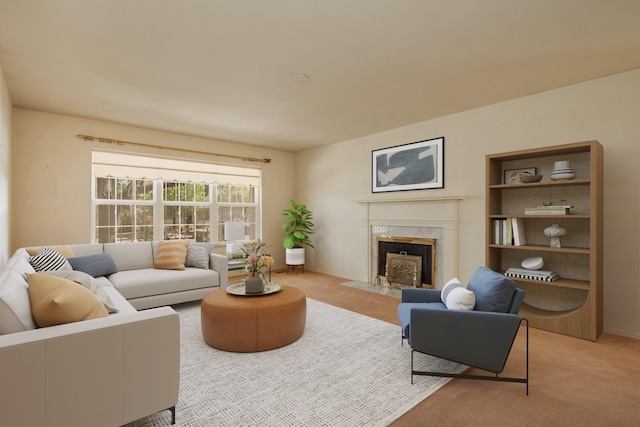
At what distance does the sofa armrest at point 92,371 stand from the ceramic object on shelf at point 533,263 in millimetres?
3653

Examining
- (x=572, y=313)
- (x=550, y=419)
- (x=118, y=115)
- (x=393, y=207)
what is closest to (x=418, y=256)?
(x=393, y=207)

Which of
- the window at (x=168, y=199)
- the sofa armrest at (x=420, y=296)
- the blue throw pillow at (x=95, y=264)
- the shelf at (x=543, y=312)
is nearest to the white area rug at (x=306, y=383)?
the sofa armrest at (x=420, y=296)

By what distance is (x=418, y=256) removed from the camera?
16.9 feet

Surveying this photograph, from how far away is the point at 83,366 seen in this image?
166 centimetres

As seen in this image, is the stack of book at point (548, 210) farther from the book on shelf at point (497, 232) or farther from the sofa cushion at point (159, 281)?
the sofa cushion at point (159, 281)

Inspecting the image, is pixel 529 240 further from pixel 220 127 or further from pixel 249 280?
pixel 220 127

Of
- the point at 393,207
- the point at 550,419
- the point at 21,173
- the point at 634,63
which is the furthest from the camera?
the point at 393,207

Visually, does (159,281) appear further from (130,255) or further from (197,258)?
(130,255)

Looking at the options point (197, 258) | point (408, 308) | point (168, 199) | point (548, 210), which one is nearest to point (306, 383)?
point (408, 308)

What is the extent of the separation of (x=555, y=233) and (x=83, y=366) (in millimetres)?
4170

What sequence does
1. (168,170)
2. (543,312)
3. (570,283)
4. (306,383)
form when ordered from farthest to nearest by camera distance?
(168,170), (543,312), (570,283), (306,383)

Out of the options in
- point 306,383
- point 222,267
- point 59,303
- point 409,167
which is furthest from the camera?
point 409,167

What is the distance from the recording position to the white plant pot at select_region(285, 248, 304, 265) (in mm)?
6574

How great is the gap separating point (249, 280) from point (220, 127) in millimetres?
2988
